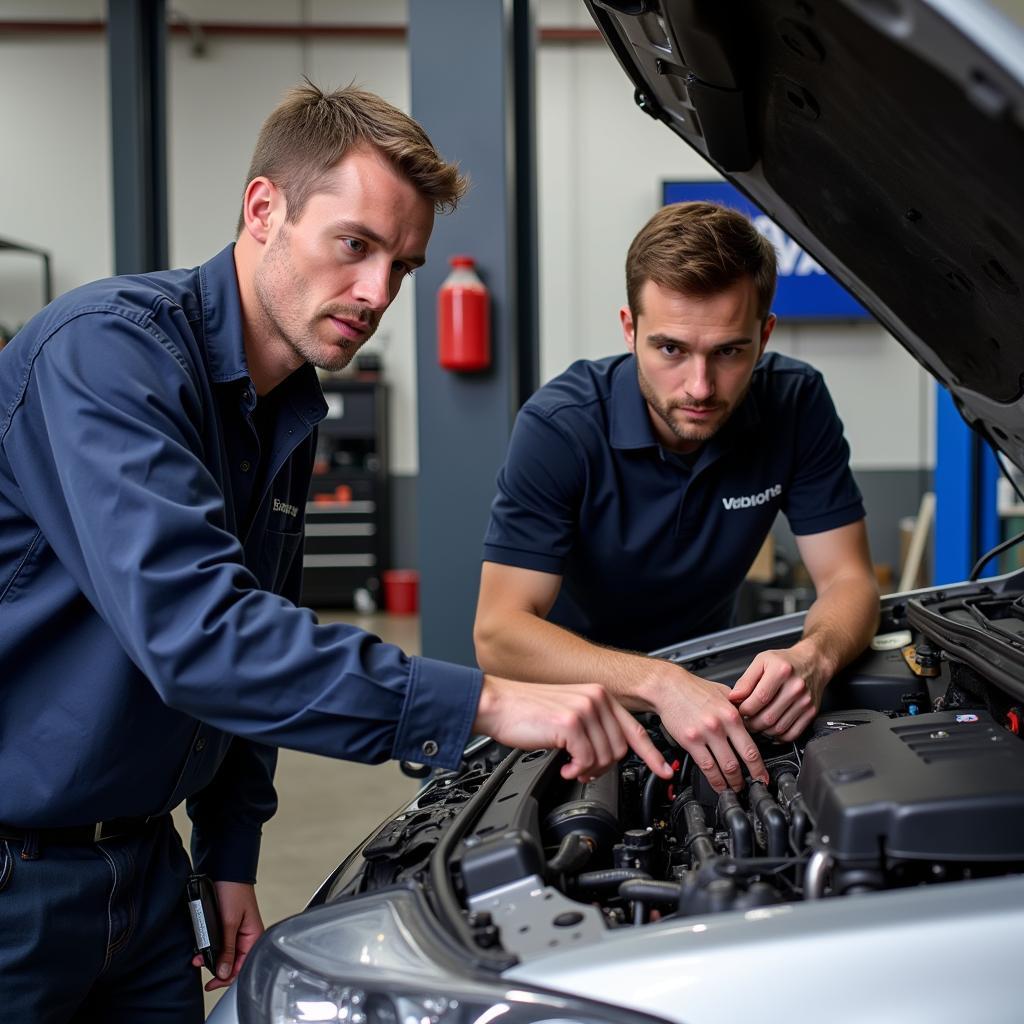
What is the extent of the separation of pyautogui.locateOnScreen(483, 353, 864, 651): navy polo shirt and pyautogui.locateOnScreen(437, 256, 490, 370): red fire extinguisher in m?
1.24

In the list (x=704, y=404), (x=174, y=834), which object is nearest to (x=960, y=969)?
(x=174, y=834)

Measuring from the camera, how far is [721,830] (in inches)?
49.2

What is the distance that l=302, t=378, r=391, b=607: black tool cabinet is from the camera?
311 inches

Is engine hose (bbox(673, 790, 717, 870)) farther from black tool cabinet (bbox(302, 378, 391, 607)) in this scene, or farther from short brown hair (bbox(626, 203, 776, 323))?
black tool cabinet (bbox(302, 378, 391, 607))

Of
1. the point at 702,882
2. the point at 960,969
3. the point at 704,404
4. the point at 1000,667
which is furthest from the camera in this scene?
the point at 704,404

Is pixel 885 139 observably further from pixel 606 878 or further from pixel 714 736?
pixel 606 878

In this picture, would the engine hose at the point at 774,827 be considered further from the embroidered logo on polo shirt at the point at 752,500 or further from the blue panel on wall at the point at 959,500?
the blue panel on wall at the point at 959,500

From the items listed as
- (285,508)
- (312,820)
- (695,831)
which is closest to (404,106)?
(312,820)

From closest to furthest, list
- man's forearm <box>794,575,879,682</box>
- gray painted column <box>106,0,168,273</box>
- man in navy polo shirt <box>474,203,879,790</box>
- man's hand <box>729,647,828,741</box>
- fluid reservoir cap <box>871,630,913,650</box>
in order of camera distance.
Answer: man's hand <box>729,647,828,741</box> → man's forearm <box>794,575,879,682</box> → man in navy polo shirt <box>474,203,879,790</box> → fluid reservoir cap <box>871,630,913,650</box> → gray painted column <box>106,0,168,273</box>

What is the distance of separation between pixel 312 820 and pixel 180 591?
119 inches

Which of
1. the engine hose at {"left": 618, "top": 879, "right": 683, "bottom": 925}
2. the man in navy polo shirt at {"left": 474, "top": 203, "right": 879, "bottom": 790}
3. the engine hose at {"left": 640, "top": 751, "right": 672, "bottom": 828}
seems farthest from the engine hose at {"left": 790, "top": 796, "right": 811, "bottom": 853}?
the man in navy polo shirt at {"left": 474, "top": 203, "right": 879, "bottom": 790}

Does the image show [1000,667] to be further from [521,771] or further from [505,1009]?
[505,1009]

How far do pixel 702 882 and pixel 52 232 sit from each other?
8.59 m

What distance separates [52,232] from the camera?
27.0 ft
